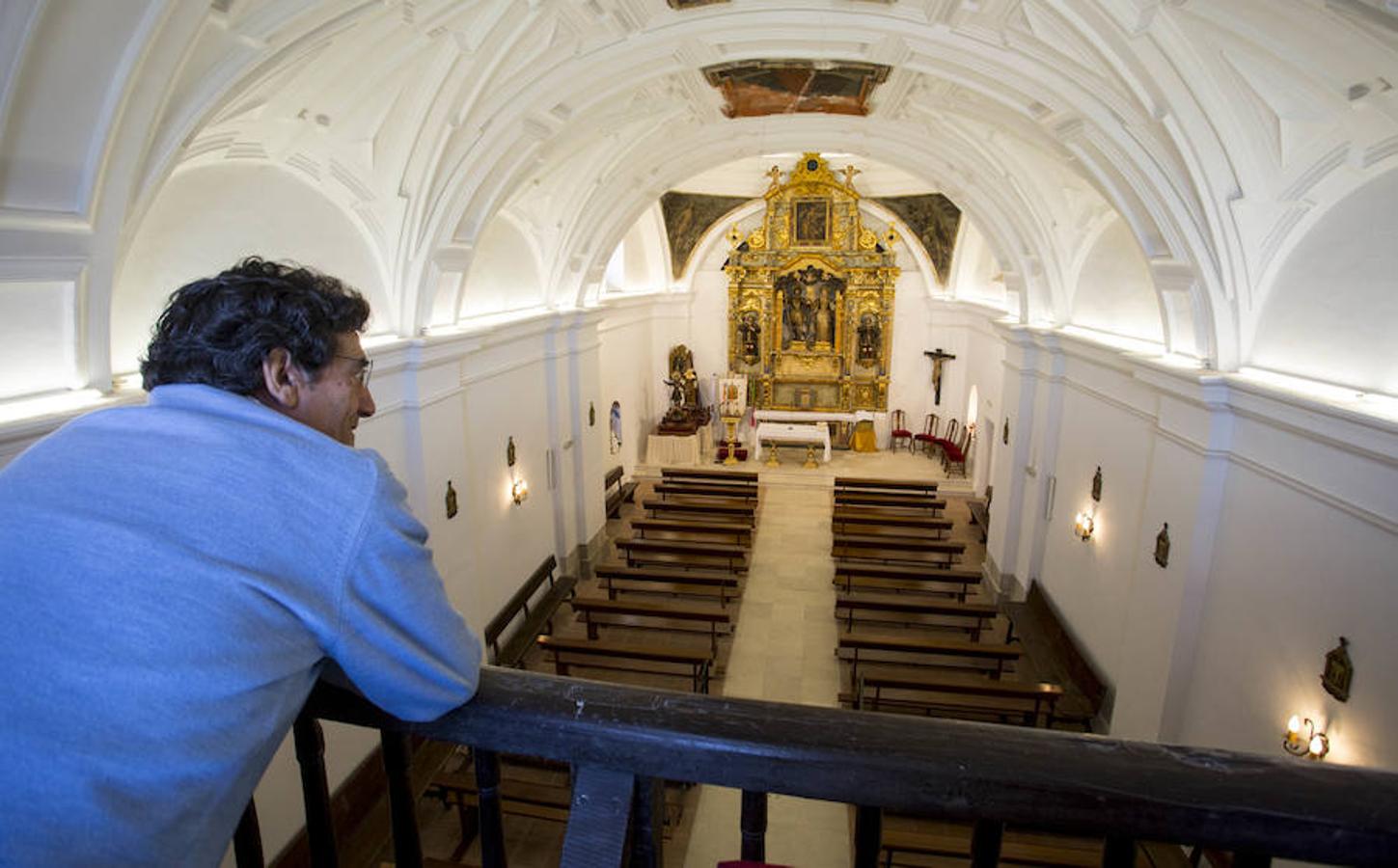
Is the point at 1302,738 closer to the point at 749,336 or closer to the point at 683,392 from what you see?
the point at 683,392

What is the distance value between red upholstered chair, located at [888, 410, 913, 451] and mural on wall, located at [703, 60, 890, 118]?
41.2 feet

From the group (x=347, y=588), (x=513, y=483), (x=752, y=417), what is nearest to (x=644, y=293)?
(x=752, y=417)

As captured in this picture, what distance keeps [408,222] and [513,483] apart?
4.62 m

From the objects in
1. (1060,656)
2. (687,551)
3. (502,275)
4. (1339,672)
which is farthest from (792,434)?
(1339,672)

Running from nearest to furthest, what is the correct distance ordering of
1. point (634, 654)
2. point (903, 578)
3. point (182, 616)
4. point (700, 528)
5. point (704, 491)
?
point (182, 616), point (634, 654), point (903, 578), point (700, 528), point (704, 491)

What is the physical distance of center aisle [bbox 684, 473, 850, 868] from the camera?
6863mm

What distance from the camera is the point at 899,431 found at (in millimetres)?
21094

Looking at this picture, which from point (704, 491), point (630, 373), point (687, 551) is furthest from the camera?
point (630, 373)

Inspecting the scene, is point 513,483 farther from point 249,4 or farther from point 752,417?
point 752,417

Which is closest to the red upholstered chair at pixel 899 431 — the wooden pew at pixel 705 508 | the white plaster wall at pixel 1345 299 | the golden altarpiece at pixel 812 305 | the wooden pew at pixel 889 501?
the golden altarpiece at pixel 812 305

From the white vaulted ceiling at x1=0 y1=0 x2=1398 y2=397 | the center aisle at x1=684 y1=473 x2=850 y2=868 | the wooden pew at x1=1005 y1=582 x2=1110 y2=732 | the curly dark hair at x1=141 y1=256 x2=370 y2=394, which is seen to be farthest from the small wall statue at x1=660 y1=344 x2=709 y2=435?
the curly dark hair at x1=141 y1=256 x2=370 y2=394

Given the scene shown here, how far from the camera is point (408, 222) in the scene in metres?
7.42

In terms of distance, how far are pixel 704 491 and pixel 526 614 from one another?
5619 mm

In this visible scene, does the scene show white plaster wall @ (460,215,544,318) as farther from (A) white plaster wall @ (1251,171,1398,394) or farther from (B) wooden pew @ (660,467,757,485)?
(A) white plaster wall @ (1251,171,1398,394)
